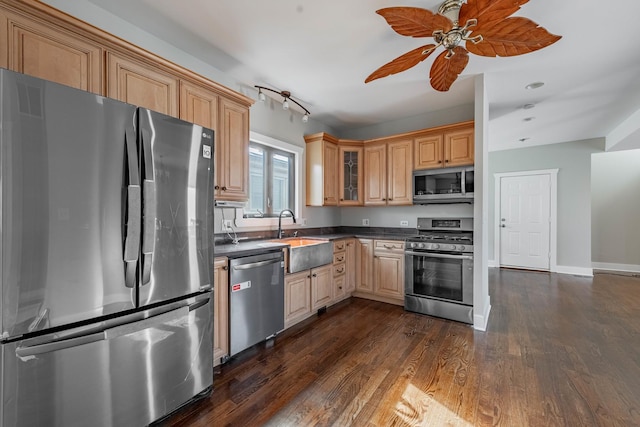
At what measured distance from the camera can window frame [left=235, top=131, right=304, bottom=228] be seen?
315cm

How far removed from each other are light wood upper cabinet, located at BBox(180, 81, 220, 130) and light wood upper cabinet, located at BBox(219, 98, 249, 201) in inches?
2.8

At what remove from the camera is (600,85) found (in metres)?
3.13

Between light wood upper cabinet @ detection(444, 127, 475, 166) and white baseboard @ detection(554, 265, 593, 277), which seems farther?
white baseboard @ detection(554, 265, 593, 277)

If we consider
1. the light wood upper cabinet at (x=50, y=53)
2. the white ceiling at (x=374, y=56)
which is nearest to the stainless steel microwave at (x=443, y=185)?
the white ceiling at (x=374, y=56)

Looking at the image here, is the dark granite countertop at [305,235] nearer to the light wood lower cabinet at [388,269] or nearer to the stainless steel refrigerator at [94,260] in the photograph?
the light wood lower cabinet at [388,269]

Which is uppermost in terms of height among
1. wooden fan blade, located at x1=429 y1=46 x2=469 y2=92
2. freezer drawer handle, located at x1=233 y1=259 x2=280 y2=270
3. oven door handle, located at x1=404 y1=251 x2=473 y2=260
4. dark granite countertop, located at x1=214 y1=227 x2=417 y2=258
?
wooden fan blade, located at x1=429 y1=46 x2=469 y2=92

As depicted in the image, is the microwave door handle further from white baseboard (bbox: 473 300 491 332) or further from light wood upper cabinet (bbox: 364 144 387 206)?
white baseboard (bbox: 473 300 491 332)

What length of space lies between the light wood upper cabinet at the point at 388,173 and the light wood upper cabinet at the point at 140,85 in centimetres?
275

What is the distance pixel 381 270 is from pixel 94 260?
3142 millimetres

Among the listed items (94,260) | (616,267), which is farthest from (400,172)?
(616,267)

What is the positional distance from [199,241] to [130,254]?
42cm

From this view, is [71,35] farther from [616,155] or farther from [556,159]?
[616,155]

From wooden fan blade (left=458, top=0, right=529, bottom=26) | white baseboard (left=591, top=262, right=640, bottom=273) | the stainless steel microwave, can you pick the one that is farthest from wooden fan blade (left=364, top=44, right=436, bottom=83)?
white baseboard (left=591, top=262, right=640, bottom=273)

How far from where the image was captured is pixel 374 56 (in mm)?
2578
